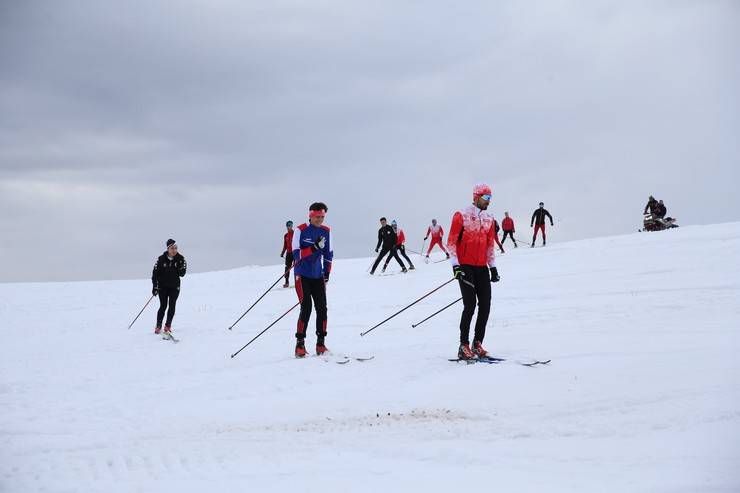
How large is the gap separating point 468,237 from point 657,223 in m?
20.9

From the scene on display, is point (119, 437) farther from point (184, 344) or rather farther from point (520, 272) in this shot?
point (520, 272)

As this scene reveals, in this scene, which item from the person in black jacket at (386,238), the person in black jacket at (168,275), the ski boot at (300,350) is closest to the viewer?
the ski boot at (300,350)

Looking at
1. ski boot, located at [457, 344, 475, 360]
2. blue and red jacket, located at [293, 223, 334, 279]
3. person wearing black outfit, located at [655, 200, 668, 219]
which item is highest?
person wearing black outfit, located at [655, 200, 668, 219]

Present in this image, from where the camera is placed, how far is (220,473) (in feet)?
15.8

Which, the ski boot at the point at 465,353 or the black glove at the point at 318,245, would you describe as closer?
the ski boot at the point at 465,353

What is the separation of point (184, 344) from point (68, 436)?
19.1 ft

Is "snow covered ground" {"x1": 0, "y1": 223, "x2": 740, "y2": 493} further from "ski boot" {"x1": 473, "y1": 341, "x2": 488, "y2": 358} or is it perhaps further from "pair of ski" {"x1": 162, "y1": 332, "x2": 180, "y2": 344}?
"ski boot" {"x1": 473, "y1": 341, "x2": 488, "y2": 358}

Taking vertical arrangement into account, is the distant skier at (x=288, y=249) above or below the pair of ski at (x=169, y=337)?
above

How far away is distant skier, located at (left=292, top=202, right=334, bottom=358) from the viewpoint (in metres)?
9.34

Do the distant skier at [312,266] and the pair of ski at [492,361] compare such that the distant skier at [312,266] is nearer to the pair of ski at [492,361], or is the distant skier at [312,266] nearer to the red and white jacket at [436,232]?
the pair of ski at [492,361]

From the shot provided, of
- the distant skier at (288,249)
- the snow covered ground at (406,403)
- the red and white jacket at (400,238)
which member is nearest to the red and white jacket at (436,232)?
the red and white jacket at (400,238)

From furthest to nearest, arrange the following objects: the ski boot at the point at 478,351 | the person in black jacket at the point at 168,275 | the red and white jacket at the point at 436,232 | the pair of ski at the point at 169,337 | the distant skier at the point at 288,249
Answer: the red and white jacket at the point at 436,232
the distant skier at the point at 288,249
the person in black jacket at the point at 168,275
the pair of ski at the point at 169,337
the ski boot at the point at 478,351

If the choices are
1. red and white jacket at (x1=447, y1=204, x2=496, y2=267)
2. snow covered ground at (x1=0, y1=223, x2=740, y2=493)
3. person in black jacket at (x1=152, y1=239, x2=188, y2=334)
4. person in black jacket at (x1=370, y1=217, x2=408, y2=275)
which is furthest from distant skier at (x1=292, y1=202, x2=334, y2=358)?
person in black jacket at (x1=370, y1=217, x2=408, y2=275)

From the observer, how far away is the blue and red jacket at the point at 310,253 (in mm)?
9336
